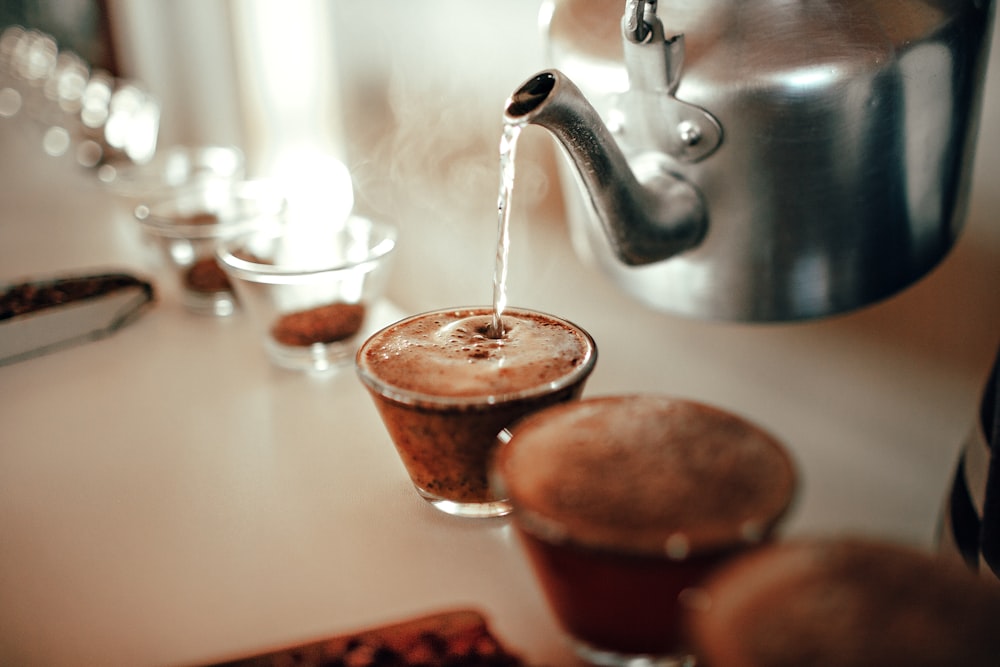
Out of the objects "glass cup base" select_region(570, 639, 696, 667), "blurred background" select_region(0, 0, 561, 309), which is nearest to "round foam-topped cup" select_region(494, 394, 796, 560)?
"glass cup base" select_region(570, 639, 696, 667)

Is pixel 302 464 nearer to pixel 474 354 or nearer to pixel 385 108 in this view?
pixel 474 354

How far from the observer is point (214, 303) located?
4.06ft

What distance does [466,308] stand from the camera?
31.0 inches

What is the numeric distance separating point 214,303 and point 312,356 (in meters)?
0.28

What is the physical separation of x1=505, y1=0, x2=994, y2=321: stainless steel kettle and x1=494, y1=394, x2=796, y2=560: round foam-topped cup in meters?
0.21

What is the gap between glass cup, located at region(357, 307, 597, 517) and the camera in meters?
0.62

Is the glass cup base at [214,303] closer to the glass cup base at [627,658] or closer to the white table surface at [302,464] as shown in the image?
the white table surface at [302,464]

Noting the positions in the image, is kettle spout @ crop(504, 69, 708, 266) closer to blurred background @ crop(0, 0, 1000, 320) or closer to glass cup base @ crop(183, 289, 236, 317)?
blurred background @ crop(0, 0, 1000, 320)

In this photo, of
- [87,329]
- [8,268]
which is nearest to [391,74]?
[8,268]

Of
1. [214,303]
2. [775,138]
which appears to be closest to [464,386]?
[775,138]

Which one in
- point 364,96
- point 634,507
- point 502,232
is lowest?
point 634,507

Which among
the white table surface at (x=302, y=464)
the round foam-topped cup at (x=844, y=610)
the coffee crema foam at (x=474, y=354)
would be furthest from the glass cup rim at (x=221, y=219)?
the round foam-topped cup at (x=844, y=610)

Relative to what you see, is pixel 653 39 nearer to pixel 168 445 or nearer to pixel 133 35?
pixel 168 445

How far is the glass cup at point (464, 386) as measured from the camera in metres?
0.62
